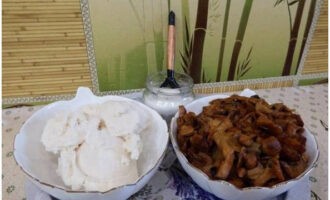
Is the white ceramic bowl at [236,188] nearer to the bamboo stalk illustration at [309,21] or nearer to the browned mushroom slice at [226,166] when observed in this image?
the browned mushroom slice at [226,166]

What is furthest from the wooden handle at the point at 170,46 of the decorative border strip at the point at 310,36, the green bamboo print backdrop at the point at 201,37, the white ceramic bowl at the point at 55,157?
the decorative border strip at the point at 310,36

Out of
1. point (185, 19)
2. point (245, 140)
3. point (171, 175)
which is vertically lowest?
point (171, 175)

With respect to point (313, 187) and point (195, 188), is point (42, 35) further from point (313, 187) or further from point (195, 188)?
point (313, 187)

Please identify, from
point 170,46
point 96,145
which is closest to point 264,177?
point 96,145

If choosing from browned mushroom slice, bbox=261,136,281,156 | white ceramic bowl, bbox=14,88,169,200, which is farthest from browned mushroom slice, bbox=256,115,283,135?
white ceramic bowl, bbox=14,88,169,200

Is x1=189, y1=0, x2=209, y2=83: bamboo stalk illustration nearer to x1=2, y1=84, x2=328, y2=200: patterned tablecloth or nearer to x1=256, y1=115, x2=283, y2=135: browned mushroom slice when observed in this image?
x1=2, y1=84, x2=328, y2=200: patterned tablecloth

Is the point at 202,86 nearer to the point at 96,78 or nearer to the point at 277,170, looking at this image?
the point at 96,78

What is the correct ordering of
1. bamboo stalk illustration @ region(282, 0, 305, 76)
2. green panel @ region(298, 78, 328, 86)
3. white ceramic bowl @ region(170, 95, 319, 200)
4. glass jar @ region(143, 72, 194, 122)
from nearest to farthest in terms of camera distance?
white ceramic bowl @ region(170, 95, 319, 200) → glass jar @ region(143, 72, 194, 122) → bamboo stalk illustration @ region(282, 0, 305, 76) → green panel @ region(298, 78, 328, 86)

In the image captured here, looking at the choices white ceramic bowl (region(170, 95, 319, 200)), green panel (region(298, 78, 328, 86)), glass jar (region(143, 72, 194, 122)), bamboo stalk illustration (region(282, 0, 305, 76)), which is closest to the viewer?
white ceramic bowl (region(170, 95, 319, 200))
